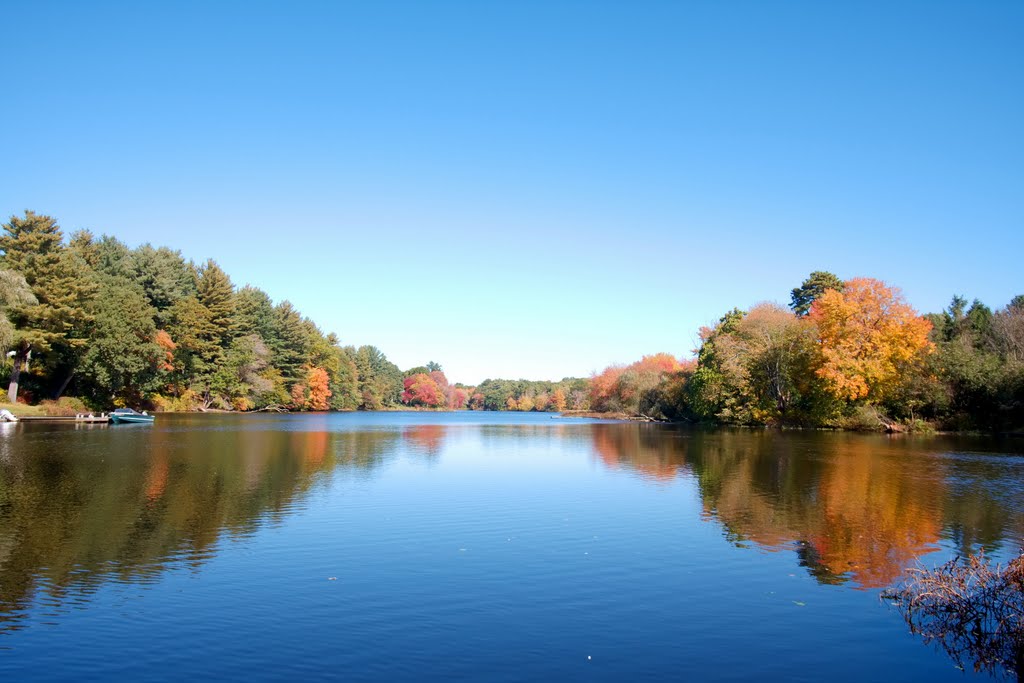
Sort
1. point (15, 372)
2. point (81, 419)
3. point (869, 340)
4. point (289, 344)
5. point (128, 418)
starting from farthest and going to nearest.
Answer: point (289, 344) < point (869, 340) < point (81, 419) < point (128, 418) < point (15, 372)

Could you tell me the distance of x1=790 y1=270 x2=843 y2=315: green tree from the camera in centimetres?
8800

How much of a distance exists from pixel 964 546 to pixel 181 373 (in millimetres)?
81444

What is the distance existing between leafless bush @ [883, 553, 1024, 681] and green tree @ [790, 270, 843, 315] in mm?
81898

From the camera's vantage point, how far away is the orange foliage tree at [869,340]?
184ft

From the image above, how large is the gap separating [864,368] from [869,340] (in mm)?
2785

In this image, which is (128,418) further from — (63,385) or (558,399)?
(558,399)

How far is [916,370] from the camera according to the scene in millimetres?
57062

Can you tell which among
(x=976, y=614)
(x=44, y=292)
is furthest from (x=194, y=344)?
(x=976, y=614)

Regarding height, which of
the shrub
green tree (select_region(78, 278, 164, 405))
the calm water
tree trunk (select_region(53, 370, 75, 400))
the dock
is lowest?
the calm water

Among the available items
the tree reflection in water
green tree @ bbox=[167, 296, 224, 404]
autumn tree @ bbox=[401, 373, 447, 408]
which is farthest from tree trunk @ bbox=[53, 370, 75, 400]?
autumn tree @ bbox=[401, 373, 447, 408]

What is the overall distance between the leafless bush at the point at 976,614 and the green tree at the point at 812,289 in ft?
269

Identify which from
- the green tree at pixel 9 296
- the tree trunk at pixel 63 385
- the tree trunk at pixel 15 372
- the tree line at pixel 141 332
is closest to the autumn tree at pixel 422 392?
the tree line at pixel 141 332

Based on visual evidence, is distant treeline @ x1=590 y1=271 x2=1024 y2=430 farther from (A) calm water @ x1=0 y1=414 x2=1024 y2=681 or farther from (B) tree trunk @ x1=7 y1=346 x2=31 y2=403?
(B) tree trunk @ x1=7 y1=346 x2=31 y2=403

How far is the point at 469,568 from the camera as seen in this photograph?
1314 centimetres
